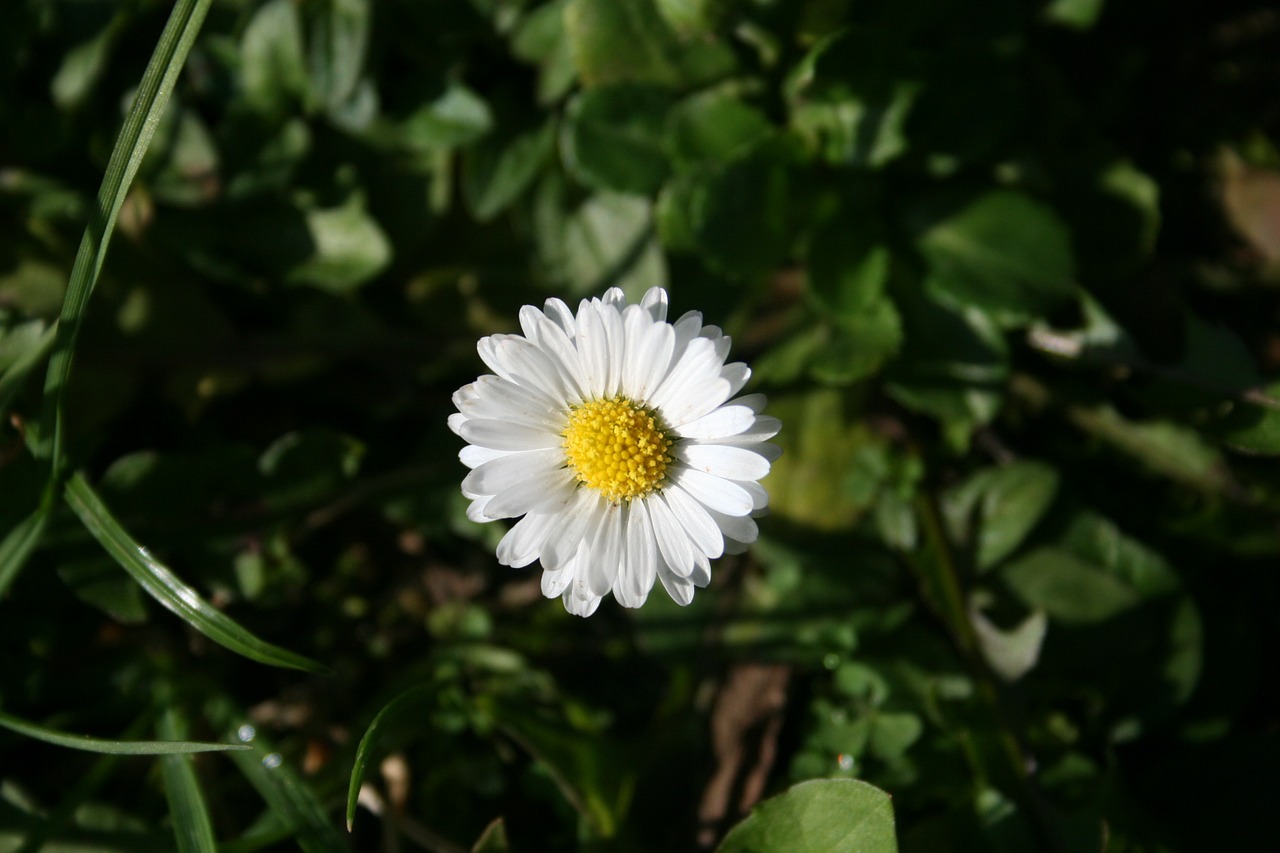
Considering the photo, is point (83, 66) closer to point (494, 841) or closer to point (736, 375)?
point (736, 375)

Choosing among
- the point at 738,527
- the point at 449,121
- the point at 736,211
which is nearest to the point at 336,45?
the point at 449,121

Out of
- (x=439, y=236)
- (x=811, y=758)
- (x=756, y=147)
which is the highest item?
(x=756, y=147)

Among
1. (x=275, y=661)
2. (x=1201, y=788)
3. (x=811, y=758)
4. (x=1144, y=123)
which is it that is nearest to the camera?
(x=275, y=661)

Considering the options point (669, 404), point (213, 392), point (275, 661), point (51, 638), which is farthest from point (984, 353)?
point (51, 638)

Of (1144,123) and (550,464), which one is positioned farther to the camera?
(1144,123)

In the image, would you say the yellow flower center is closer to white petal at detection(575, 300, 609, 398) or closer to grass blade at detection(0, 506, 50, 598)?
white petal at detection(575, 300, 609, 398)

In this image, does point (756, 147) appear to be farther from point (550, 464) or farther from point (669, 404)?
point (550, 464)
